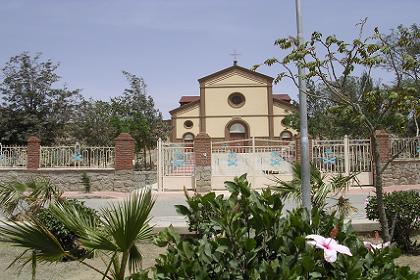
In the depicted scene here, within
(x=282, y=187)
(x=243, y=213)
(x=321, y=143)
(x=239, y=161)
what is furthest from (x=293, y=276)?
(x=321, y=143)

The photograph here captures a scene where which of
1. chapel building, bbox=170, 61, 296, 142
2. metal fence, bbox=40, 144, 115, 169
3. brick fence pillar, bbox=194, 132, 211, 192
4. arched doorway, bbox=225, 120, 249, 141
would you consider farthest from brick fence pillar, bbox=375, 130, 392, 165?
arched doorway, bbox=225, 120, 249, 141

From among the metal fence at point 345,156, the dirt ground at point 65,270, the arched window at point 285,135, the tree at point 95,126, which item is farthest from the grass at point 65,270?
the arched window at point 285,135

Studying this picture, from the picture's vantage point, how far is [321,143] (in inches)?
714

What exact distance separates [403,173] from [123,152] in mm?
11620

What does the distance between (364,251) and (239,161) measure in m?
14.8

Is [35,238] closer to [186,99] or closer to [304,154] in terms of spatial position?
[304,154]

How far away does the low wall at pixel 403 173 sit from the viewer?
18586mm

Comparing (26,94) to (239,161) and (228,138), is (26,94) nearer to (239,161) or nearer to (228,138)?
(239,161)

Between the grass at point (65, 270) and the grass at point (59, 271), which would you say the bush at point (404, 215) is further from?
the grass at point (59, 271)

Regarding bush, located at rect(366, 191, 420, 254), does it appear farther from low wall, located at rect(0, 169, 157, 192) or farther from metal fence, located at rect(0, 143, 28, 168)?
metal fence, located at rect(0, 143, 28, 168)

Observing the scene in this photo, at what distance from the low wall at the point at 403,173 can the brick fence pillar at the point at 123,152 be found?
10.5 m

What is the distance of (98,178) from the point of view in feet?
60.1

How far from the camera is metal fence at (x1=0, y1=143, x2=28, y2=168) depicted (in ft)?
63.4

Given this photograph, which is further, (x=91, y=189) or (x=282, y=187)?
(x=91, y=189)
